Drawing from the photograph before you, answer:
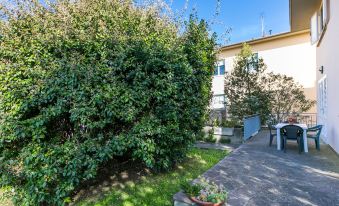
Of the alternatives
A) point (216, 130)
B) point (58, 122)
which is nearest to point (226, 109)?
point (216, 130)

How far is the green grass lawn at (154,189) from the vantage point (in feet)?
13.7

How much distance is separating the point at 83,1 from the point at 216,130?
670 cm

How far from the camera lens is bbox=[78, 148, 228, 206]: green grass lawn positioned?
418 centimetres

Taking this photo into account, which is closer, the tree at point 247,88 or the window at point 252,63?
the tree at point 247,88

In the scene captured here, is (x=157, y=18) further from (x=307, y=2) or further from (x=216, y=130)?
(x=307, y=2)

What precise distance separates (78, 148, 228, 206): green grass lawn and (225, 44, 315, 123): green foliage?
7.07m

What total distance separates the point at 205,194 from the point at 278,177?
2.32m

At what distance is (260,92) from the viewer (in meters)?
12.5

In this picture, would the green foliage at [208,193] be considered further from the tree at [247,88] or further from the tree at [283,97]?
the tree at [283,97]

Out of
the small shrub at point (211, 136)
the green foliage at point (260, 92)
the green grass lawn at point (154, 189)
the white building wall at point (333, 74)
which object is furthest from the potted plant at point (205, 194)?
the green foliage at point (260, 92)

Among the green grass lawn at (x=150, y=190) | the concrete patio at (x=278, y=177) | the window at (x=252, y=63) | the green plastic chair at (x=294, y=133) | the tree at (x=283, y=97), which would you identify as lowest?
the green grass lawn at (x=150, y=190)

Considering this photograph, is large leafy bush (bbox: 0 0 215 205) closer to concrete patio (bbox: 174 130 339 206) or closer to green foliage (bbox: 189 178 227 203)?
green foliage (bbox: 189 178 227 203)

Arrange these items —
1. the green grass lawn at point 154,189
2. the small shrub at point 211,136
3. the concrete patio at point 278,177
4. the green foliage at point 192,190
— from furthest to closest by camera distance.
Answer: the small shrub at point 211,136
the green grass lawn at point 154,189
the concrete patio at point 278,177
the green foliage at point 192,190

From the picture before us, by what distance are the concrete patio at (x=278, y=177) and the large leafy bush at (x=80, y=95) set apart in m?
1.46
